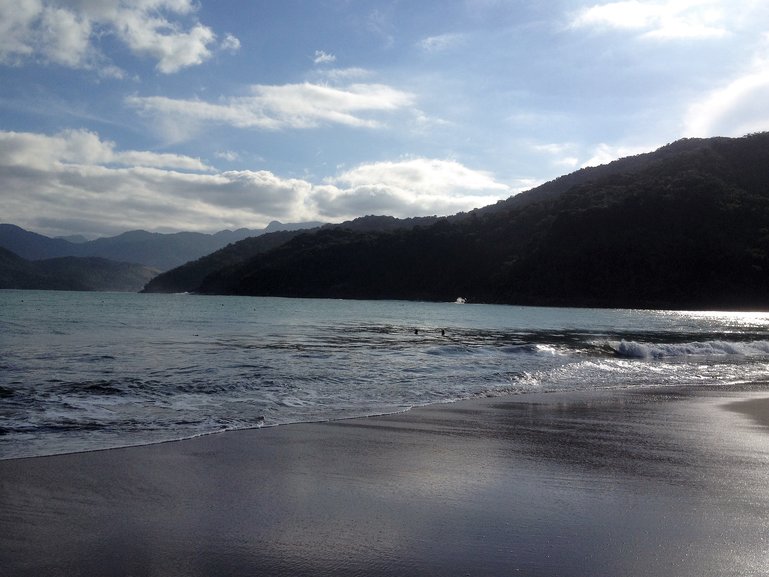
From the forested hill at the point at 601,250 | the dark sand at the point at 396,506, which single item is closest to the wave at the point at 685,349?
the dark sand at the point at 396,506

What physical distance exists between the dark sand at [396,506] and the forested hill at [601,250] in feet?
349

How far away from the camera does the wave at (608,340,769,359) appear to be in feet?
94.4

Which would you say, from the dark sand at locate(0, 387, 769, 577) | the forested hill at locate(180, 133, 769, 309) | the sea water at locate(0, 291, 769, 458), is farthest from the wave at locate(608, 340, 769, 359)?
the forested hill at locate(180, 133, 769, 309)

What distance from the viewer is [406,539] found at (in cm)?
499

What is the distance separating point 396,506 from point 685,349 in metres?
28.5

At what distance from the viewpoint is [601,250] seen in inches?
4461

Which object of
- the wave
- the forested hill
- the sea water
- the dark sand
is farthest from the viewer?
the forested hill

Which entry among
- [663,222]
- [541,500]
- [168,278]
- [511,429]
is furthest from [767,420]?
[168,278]

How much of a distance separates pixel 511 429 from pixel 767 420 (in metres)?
5.15

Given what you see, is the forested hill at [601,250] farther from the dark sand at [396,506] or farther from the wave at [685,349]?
the dark sand at [396,506]

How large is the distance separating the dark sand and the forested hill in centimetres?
10650

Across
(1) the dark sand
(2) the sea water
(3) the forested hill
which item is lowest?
(2) the sea water

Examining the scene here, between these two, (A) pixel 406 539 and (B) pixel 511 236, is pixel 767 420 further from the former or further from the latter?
(B) pixel 511 236

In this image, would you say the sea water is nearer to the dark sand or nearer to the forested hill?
the dark sand
